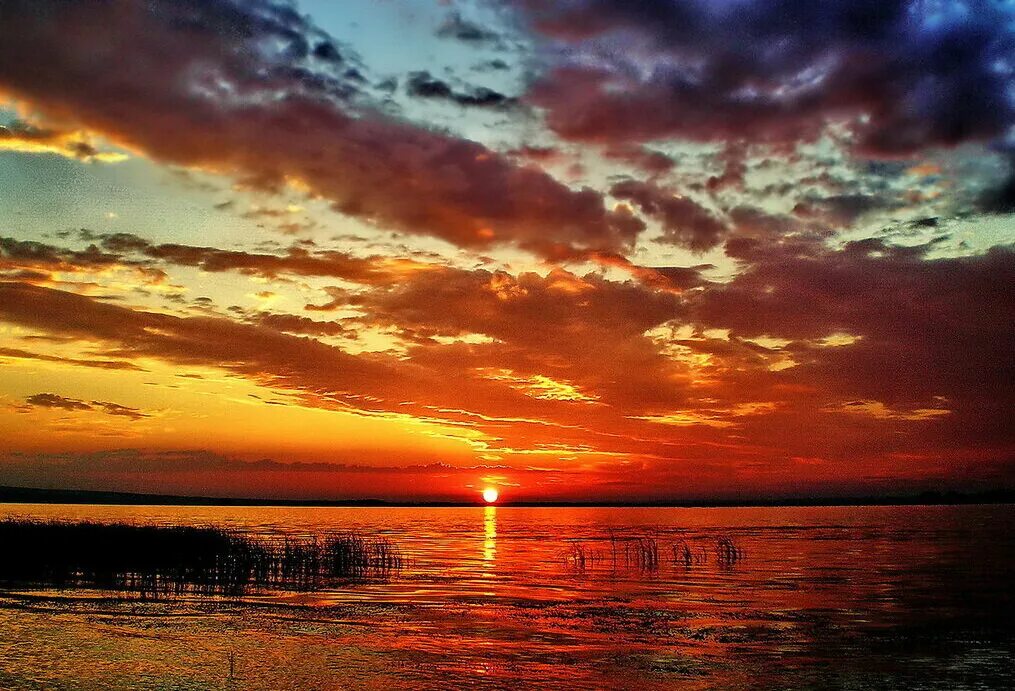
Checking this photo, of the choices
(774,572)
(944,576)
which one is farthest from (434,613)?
(944,576)

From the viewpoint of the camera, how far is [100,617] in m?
34.9

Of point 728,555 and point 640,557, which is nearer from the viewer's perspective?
point 728,555

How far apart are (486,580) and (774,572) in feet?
72.1

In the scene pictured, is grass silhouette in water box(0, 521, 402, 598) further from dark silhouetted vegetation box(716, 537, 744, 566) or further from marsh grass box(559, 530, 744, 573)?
dark silhouetted vegetation box(716, 537, 744, 566)

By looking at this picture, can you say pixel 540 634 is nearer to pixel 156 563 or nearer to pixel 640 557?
pixel 156 563

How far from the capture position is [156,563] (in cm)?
5169

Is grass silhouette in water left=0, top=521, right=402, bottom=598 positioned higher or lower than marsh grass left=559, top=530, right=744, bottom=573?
higher

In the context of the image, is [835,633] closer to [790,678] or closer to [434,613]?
[790,678]

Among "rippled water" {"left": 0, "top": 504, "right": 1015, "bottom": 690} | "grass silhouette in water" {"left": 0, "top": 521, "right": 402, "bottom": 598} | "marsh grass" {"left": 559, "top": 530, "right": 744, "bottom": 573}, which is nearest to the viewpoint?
"rippled water" {"left": 0, "top": 504, "right": 1015, "bottom": 690}

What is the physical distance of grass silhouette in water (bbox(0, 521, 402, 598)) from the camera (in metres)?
47.5

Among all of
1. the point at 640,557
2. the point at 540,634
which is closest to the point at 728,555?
the point at 640,557

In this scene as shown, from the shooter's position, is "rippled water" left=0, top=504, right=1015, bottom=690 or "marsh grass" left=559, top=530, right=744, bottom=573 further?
"marsh grass" left=559, top=530, right=744, bottom=573

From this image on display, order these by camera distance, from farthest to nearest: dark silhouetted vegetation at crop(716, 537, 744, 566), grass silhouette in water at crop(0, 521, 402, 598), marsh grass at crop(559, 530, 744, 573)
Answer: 1. dark silhouetted vegetation at crop(716, 537, 744, 566)
2. marsh grass at crop(559, 530, 744, 573)
3. grass silhouette in water at crop(0, 521, 402, 598)

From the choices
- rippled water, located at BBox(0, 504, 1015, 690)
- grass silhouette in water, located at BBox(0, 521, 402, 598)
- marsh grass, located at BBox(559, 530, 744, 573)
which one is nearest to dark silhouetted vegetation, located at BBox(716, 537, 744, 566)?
marsh grass, located at BBox(559, 530, 744, 573)
